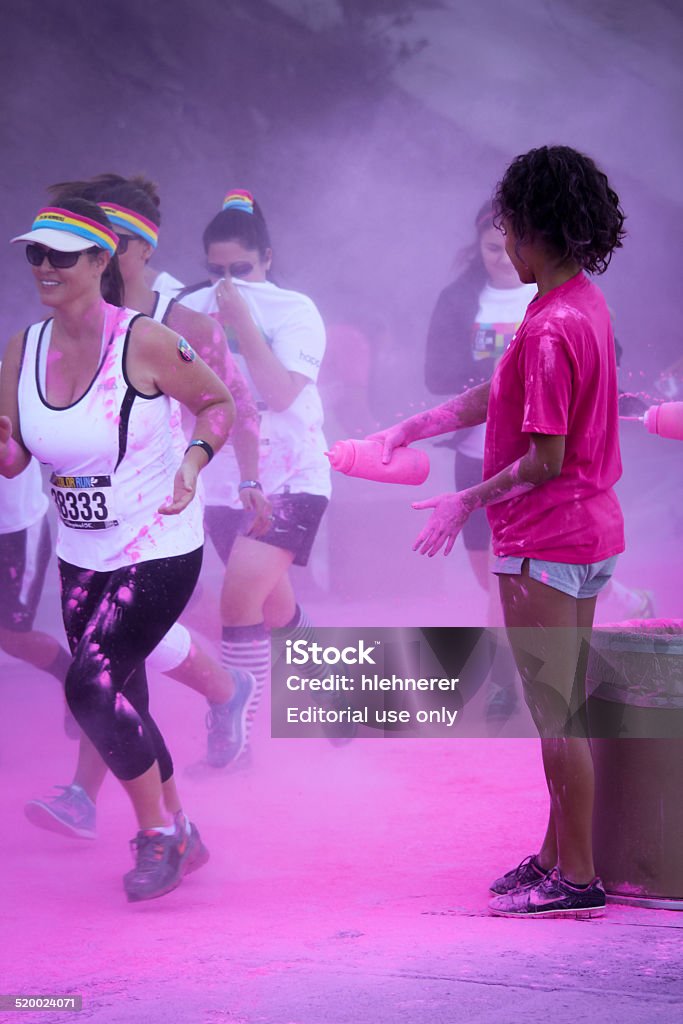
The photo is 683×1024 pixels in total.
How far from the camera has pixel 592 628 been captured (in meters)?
2.86

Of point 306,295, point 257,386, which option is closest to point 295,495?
point 257,386

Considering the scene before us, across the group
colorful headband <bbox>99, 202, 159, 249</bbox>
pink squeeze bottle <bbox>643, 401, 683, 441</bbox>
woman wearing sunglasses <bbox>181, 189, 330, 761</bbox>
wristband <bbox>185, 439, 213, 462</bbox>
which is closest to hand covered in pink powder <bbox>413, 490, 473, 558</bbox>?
wristband <bbox>185, 439, 213, 462</bbox>

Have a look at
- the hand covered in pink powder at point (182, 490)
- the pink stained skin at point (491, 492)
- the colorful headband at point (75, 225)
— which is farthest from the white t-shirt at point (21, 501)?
the pink stained skin at point (491, 492)

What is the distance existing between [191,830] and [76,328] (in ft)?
4.67

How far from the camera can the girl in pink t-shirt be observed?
261 centimetres

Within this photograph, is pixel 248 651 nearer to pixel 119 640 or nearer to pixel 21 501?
pixel 21 501

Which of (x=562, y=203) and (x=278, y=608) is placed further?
(x=278, y=608)

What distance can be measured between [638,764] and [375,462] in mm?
984

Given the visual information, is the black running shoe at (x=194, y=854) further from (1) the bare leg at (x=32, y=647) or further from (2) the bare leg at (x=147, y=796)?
(1) the bare leg at (x=32, y=647)

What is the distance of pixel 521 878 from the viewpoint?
2926mm

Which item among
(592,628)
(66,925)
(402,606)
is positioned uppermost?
(402,606)

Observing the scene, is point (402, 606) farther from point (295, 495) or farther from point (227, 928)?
point (227, 928)

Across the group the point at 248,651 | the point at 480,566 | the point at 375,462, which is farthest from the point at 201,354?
the point at 480,566

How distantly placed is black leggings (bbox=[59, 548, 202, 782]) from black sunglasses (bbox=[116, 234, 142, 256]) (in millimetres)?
1311
